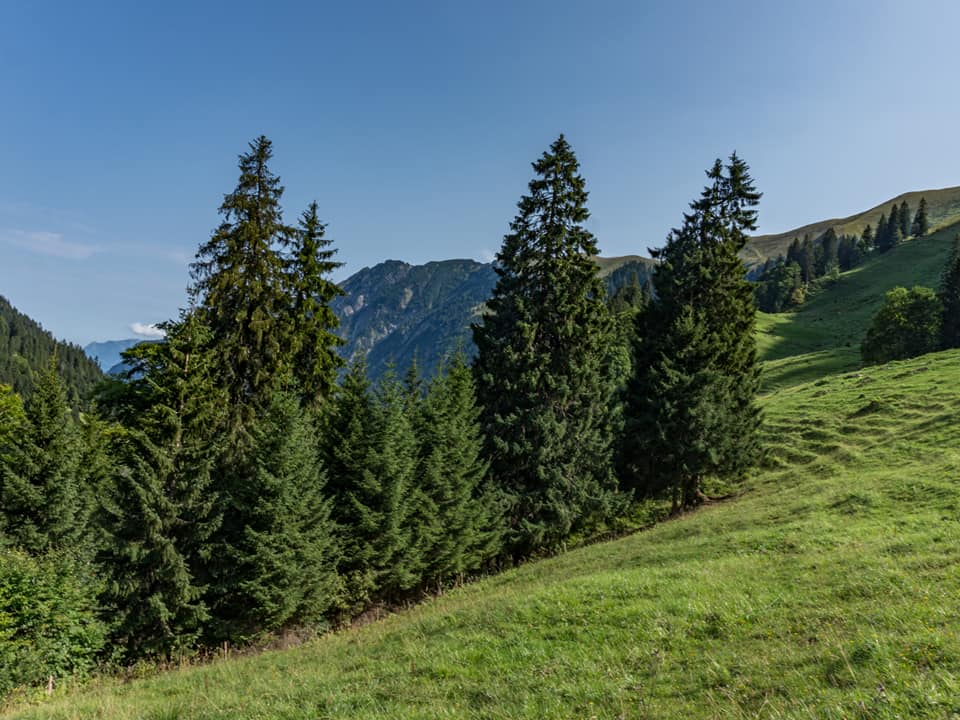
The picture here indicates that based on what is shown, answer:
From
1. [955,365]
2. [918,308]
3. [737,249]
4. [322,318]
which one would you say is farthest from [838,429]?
[918,308]

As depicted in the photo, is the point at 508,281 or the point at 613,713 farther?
the point at 508,281

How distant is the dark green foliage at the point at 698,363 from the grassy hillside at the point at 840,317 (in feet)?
141

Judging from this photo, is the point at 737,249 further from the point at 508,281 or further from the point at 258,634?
the point at 258,634

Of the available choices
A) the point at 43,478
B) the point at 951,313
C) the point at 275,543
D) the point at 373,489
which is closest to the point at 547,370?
the point at 373,489

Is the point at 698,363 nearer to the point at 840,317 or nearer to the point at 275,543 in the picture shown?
the point at 275,543

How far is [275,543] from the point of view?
18.2 metres

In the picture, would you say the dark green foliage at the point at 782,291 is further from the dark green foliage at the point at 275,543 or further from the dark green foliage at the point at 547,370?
the dark green foliage at the point at 275,543

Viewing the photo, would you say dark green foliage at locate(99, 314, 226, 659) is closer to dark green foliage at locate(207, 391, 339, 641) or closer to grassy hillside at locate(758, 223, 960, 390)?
dark green foliage at locate(207, 391, 339, 641)

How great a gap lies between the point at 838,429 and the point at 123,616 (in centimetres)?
4206

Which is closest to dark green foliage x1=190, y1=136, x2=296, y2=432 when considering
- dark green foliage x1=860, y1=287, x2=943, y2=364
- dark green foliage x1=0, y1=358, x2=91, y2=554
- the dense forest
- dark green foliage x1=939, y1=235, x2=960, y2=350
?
the dense forest

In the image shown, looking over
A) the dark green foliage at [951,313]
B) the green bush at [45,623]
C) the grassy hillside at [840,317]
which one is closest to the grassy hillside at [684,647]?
the green bush at [45,623]

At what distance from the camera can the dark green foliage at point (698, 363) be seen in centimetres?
2970

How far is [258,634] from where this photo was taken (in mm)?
18625

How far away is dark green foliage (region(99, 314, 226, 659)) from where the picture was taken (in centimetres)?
1720
